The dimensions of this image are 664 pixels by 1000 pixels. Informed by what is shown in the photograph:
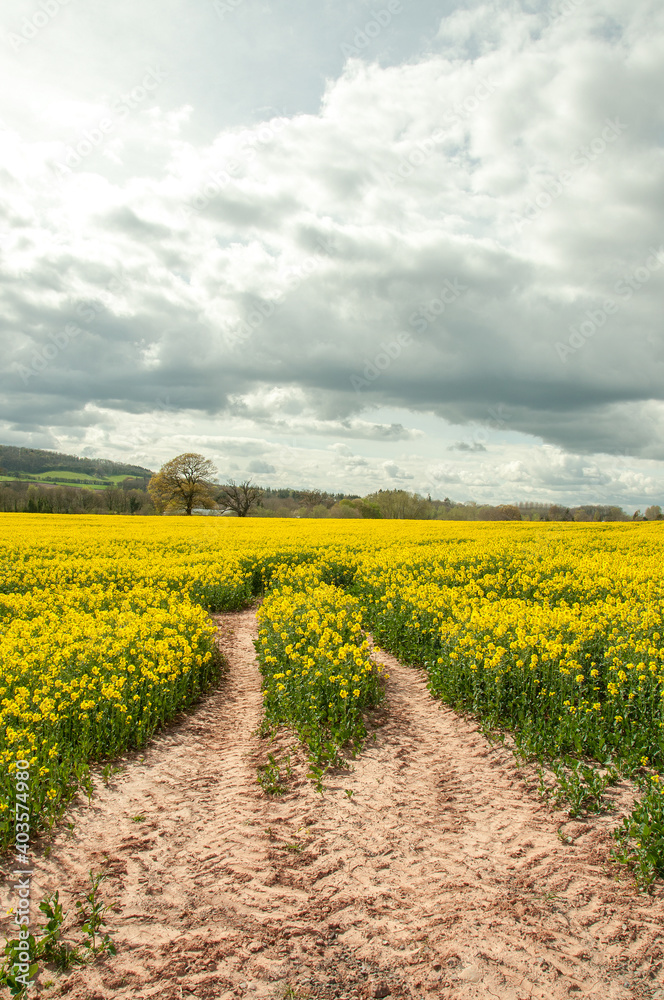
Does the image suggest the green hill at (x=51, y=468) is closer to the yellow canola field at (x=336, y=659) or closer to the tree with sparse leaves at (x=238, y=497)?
the tree with sparse leaves at (x=238, y=497)

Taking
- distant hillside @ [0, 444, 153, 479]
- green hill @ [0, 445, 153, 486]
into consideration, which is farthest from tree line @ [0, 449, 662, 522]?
distant hillside @ [0, 444, 153, 479]

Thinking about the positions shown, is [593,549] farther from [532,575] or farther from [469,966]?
[469,966]

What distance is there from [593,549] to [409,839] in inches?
873

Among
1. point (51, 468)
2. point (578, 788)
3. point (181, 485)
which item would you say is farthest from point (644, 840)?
point (51, 468)

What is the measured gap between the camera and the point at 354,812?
220 inches

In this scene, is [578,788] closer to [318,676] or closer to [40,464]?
[318,676]

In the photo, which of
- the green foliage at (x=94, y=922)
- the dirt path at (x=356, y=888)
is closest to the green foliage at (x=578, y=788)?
the dirt path at (x=356, y=888)

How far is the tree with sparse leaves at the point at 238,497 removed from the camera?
8069 cm

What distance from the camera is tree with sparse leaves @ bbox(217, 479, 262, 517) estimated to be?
80688 mm

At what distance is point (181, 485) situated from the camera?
234ft

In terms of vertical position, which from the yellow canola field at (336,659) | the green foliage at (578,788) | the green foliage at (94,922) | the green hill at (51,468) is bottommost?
the green foliage at (94,922)

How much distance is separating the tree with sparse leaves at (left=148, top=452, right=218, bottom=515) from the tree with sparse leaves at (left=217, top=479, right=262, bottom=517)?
8.10 meters

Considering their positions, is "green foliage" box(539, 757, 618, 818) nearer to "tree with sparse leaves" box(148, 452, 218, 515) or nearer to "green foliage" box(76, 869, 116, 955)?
"green foliage" box(76, 869, 116, 955)

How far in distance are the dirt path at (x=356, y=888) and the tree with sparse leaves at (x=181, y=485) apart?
67128mm
